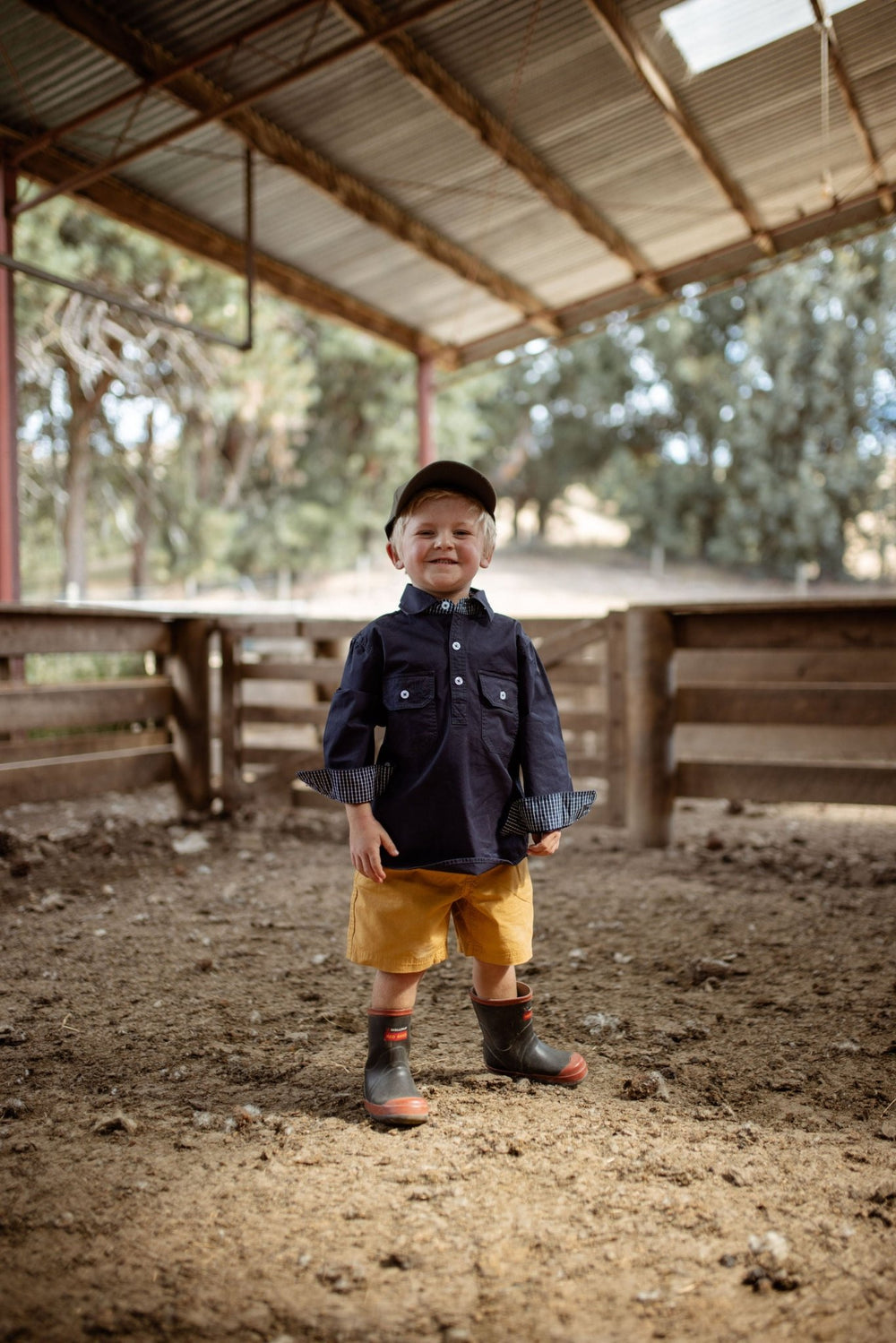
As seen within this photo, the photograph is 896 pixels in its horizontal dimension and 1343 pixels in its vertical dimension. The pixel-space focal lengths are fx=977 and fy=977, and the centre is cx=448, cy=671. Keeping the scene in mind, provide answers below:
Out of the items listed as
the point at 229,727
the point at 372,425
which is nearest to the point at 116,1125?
the point at 229,727

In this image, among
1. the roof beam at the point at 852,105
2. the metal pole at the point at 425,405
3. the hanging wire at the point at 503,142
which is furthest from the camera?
the metal pole at the point at 425,405

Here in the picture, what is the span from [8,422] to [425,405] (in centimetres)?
533

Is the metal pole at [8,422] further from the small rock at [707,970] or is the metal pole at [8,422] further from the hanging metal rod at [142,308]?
the small rock at [707,970]

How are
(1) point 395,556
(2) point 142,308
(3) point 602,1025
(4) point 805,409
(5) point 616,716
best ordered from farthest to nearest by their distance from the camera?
(4) point 805,409, (2) point 142,308, (5) point 616,716, (3) point 602,1025, (1) point 395,556

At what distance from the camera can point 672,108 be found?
7.77m

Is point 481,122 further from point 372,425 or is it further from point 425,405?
point 372,425

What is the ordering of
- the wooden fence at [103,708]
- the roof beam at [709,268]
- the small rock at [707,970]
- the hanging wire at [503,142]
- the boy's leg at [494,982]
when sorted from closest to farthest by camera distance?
the boy's leg at [494,982] → the small rock at [707,970] → the wooden fence at [103,708] → the hanging wire at [503,142] → the roof beam at [709,268]

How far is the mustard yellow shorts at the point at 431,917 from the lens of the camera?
2299 millimetres

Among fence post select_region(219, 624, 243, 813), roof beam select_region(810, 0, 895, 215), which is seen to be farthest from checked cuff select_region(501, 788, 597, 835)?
roof beam select_region(810, 0, 895, 215)

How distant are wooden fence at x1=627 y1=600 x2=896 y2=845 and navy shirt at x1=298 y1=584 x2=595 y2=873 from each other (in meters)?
2.66

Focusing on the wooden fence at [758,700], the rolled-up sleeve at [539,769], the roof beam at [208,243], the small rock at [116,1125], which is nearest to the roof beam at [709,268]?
the roof beam at [208,243]

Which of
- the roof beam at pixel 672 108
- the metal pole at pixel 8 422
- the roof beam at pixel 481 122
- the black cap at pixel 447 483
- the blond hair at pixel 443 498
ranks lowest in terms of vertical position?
the blond hair at pixel 443 498

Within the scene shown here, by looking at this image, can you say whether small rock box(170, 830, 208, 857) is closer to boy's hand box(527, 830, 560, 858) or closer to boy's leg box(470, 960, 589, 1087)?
boy's leg box(470, 960, 589, 1087)

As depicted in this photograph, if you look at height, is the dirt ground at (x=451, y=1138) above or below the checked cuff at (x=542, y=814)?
below
